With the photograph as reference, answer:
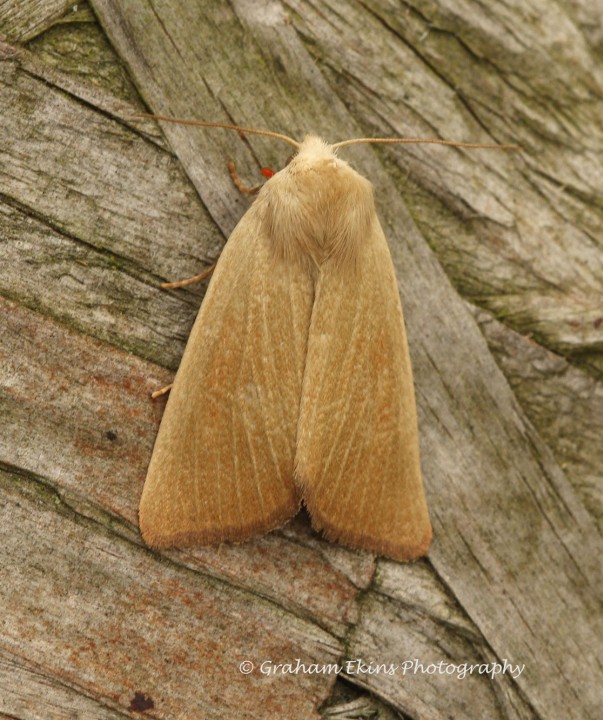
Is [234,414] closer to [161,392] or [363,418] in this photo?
[161,392]

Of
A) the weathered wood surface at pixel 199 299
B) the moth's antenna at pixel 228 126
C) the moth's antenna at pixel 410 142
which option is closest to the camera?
the weathered wood surface at pixel 199 299

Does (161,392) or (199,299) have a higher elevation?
(199,299)

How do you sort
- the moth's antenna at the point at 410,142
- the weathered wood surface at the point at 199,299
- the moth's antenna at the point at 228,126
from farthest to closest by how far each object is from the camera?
the moth's antenna at the point at 410,142, the moth's antenna at the point at 228,126, the weathered wood surface at the point at 199,299

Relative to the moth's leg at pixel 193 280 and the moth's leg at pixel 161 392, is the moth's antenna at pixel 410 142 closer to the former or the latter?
the moth's leg at pixel 193 280

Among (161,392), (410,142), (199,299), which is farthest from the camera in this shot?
(410,142)

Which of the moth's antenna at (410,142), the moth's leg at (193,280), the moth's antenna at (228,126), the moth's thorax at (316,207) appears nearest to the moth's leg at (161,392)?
the moth's leg at (193,280)

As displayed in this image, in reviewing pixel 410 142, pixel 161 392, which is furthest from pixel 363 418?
pixel 410 142

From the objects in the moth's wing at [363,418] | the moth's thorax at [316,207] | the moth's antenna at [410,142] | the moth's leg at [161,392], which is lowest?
the moth's leg at [161,392]
